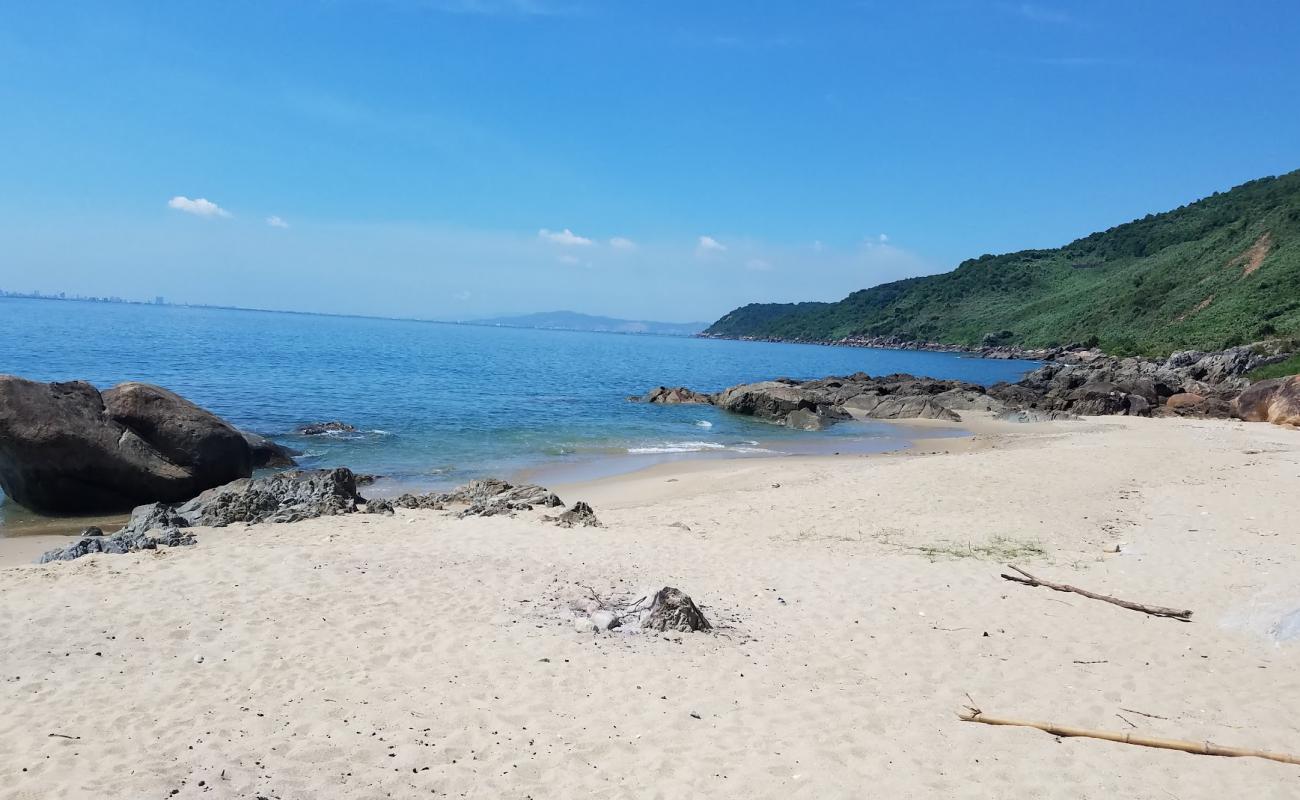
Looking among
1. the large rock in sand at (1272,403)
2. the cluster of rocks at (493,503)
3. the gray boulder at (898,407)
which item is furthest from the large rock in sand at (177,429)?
the large rock in sand at (1272,403)

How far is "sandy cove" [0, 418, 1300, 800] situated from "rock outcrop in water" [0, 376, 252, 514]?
15.6 feet

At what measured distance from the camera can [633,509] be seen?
1485cm

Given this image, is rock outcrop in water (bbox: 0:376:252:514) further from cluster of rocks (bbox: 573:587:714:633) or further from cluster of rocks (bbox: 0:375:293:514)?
cluster of rocks (bbox: 573:587:714:633)

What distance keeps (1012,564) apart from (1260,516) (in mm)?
5727

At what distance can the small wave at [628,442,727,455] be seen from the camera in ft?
81.6

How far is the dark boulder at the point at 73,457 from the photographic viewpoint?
13805 mm

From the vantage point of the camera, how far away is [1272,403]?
28000 millimetres

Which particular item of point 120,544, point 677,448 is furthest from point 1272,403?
point 120,544

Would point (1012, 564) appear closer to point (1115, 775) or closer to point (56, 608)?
point (1115, 775)

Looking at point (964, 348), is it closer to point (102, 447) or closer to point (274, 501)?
point (274, 501)

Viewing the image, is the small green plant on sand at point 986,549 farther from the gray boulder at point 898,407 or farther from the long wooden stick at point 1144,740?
the gray boulder at point 898,407

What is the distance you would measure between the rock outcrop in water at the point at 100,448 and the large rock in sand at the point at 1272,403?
34545 millimetres

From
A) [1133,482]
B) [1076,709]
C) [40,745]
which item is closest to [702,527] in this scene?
[1076,709]

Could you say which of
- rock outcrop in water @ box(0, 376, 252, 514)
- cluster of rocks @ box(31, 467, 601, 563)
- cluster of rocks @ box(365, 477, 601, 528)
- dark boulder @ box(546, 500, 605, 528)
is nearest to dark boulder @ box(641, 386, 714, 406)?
cluster of rocks @ box(365, 477, 601, 528)
